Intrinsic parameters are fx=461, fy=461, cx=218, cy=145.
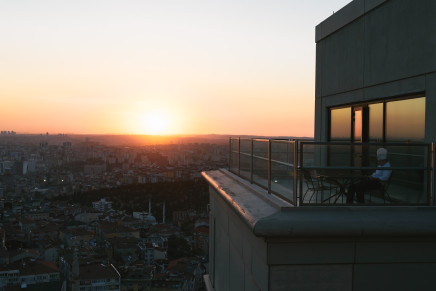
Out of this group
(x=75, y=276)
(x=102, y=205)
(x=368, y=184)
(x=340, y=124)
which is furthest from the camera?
(x=102, y=205)

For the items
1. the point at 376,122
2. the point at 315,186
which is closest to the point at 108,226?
the point at 376,122

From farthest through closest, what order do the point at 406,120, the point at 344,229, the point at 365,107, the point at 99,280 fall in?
the point at 99,280 < the point at 365,107 < the point at 406,120 < the point at 344,229

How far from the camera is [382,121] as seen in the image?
7273 mm

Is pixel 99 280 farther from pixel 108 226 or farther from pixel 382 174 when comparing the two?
pixel 382 174

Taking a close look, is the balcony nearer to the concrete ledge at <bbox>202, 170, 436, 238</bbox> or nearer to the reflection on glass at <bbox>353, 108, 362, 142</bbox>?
the concrete ledge at <bbox>202, 170, 436, 238</bbox>

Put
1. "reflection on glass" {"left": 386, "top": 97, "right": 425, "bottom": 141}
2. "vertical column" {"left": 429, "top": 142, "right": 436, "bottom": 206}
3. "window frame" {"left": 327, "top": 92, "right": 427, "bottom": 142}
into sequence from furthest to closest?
"window frame" {"left": 327, "top": 92, "right": 427, "bottom": 142} < "reflection on glass" {"left": 386, "top": 97, "right": 425, "bottom": 141} < "vertical column" {"left": 429, "top": 142, "right": 436, "bottom": 206}

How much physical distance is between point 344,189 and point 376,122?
3222 mm

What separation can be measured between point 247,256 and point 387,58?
3685 millimetres

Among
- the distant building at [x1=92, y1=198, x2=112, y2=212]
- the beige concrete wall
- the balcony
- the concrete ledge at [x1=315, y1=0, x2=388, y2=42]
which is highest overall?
the concrete ledge at [x1=315, y1=0, x2=388, y2=42]

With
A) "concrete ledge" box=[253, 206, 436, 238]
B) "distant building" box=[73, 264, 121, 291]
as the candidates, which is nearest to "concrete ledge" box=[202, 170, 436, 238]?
"concrete ledge" box=[253, 206, 436, 238]

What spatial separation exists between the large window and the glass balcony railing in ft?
5.24

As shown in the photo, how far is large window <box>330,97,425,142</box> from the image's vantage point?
6246mm

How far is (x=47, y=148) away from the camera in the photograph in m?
185

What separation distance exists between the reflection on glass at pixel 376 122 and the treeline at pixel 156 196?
73.5 metres
